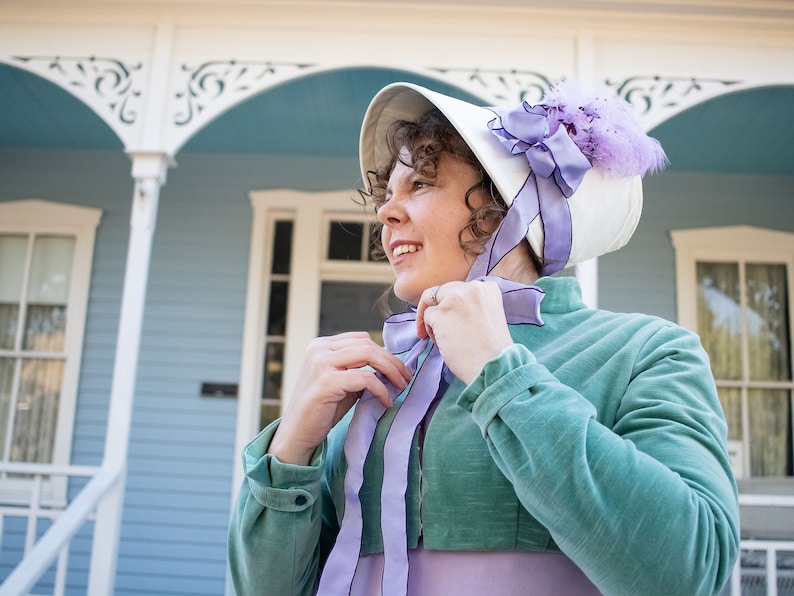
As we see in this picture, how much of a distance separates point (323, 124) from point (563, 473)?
164 inches

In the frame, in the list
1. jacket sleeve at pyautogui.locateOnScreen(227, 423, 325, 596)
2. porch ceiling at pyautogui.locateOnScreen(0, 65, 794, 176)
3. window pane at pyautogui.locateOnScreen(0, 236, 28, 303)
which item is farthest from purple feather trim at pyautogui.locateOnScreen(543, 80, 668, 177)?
window pane at pyautogui.locateOnScreen(0, 236, 28, 303)

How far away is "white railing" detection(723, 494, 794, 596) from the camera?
3.35 m

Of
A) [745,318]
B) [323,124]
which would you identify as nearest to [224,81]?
[323,124]

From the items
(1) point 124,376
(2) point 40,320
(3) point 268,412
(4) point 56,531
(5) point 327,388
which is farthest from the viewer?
(2) point 40,320

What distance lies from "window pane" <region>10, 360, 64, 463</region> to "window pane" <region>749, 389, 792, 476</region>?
4.61 m

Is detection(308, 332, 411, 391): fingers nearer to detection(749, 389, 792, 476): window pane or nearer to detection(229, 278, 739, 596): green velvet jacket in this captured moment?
detection(229, 278, 739, 596): green velvet jacket

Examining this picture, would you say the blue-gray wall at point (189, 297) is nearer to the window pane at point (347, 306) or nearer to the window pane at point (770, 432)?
the window pane at point (347, 306)

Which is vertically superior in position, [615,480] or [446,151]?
[446,151]

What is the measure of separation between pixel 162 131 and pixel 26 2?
1049 mm

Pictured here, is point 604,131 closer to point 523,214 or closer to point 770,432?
point 523,214

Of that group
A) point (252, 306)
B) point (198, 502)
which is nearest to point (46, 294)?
point (252, 306)

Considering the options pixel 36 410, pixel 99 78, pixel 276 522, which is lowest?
pixel 276 522

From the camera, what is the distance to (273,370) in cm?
500

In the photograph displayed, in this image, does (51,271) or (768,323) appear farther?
(51,271)
